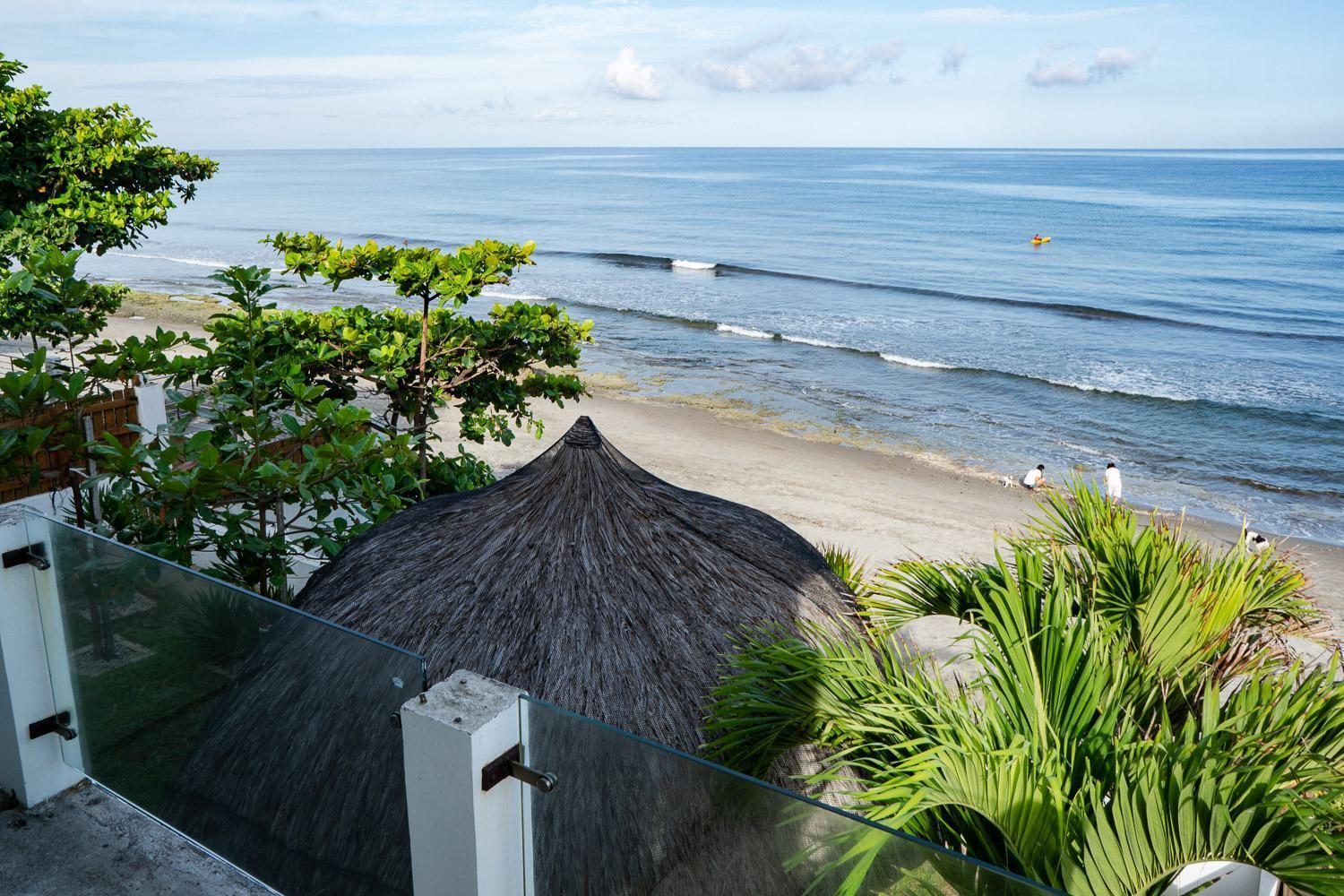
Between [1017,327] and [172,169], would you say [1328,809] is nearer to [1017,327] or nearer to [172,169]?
[172,169]

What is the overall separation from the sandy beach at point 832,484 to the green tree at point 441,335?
5750 mm

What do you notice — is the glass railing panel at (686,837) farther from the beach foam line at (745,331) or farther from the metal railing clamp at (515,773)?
the beach foam line at (745,331)

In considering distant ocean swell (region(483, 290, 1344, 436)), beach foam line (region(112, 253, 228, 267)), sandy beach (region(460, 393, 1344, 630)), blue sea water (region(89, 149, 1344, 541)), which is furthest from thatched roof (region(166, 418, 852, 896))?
beach foam line (region(112, 253, 228, 267))

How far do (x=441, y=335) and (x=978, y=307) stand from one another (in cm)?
3102

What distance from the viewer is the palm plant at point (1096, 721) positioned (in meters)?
2.38

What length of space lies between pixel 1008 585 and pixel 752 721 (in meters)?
0.97

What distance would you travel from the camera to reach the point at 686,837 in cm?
247

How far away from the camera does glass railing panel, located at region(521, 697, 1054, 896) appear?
80.9 inches

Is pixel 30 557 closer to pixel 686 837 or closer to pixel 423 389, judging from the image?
pixel 686 837

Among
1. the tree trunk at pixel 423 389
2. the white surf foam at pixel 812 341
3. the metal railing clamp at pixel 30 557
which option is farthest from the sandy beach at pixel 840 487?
the metal railing clamp at pixel 30 557

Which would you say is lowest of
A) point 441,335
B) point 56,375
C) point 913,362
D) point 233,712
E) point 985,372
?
point 985,372

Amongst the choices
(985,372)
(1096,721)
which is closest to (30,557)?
(1096,721)

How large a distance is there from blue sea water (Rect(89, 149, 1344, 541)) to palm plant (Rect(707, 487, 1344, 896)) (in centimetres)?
1497

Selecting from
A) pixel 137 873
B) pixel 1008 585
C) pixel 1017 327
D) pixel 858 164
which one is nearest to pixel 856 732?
pixel 1008 585
